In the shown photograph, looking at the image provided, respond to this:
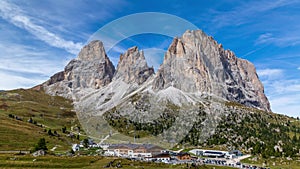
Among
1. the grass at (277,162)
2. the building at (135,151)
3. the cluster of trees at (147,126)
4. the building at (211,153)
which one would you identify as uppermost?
the cluster of trees at (147,126)

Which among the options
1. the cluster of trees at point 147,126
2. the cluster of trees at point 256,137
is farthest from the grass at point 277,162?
the cluster of trees at point 147,126

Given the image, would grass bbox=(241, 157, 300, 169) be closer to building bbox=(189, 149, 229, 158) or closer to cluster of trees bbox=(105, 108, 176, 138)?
building bbox=(189, 149, 229, 158)

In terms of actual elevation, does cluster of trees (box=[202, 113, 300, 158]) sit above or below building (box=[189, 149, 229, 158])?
above

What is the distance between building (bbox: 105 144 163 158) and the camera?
4204 inches

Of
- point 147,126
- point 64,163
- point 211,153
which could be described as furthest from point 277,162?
point 147,126

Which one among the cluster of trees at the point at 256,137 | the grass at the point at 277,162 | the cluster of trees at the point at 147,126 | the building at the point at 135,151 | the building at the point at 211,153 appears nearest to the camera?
the grass at the point at 277,162

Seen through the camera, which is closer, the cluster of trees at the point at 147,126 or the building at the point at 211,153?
the building at the point at 211,153

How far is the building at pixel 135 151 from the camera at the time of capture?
107 metres

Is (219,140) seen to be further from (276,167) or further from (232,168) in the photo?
(232,168)

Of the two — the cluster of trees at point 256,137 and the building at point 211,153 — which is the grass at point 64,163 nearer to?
the building at point 211,153

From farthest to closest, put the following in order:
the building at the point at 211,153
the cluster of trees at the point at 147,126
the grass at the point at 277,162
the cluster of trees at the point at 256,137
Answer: the cluster of trees at the point at 147,126, the cluster of trees at the point at 256,137, the building at the point at 211,153, the grass at the point at 277,162

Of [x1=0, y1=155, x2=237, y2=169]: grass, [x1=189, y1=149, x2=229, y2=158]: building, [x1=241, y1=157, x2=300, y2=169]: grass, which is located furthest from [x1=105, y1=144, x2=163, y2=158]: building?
[x1=241, y1=157, x2=300, y2=169]: grass

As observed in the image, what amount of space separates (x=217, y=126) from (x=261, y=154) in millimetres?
60352

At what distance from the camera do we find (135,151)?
11025 cm
